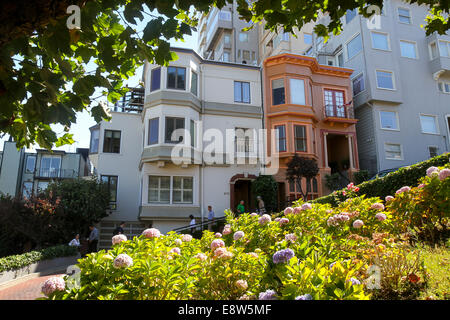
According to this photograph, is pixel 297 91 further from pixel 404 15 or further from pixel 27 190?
pixel 27 190

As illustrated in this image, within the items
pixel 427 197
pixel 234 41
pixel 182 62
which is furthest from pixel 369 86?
pixel 427 197

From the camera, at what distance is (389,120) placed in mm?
25094

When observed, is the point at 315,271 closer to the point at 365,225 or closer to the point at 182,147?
the point at 365,225

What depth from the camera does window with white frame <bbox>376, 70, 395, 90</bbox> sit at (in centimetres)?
2516

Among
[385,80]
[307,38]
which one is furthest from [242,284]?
[307,38]

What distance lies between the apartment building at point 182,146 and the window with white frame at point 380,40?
9458 mm

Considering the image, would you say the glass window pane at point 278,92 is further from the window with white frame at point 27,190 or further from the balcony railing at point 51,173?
the balcony railing at point 51,173

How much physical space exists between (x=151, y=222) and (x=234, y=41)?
23.9 metres

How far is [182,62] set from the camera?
21.9 metres

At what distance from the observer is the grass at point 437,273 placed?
10.6ft

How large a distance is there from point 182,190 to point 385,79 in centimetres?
1732

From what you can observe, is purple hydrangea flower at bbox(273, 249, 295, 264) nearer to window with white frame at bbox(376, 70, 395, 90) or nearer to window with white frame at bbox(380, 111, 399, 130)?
window with white frame at bbox(380, 111, 399, 130)

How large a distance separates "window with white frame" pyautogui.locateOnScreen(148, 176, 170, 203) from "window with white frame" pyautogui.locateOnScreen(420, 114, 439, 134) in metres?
19.8

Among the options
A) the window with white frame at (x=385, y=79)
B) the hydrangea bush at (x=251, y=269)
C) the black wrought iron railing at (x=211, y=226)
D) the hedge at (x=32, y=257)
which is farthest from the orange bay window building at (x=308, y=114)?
the hydrangea bush at (x=251, y=269)
